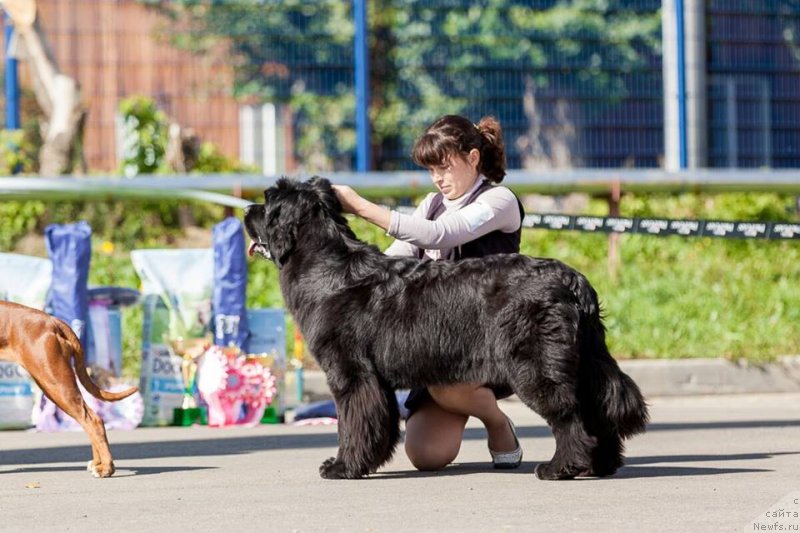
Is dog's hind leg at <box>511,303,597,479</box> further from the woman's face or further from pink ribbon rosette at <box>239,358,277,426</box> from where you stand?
pink ribbon rosette at <box>239,358,277,426</box>

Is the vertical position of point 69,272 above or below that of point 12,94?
below

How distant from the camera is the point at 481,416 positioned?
6.13 metres

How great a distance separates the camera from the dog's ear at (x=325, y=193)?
5777 millimetres

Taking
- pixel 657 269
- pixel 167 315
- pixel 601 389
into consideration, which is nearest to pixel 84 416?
pixel 601 389

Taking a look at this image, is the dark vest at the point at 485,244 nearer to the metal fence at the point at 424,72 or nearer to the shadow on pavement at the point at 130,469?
the shadow on pavement at the point at 130,469

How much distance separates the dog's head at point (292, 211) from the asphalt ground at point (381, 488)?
96cm

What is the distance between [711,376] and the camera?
9734 millimetres

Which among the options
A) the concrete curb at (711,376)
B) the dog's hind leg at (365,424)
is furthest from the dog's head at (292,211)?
the concrete curb at (711,376)

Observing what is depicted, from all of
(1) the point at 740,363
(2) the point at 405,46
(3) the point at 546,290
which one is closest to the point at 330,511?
(3) the point at 546,290

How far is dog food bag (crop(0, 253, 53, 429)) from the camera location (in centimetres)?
803

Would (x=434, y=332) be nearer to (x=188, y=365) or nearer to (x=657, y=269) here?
(x=188, y=365)

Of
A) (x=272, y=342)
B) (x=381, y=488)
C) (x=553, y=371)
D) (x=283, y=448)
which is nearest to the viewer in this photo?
(x=553, y=371)

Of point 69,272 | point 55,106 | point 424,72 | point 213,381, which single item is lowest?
point 213,381

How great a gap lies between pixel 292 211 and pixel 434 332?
741 millimetres
